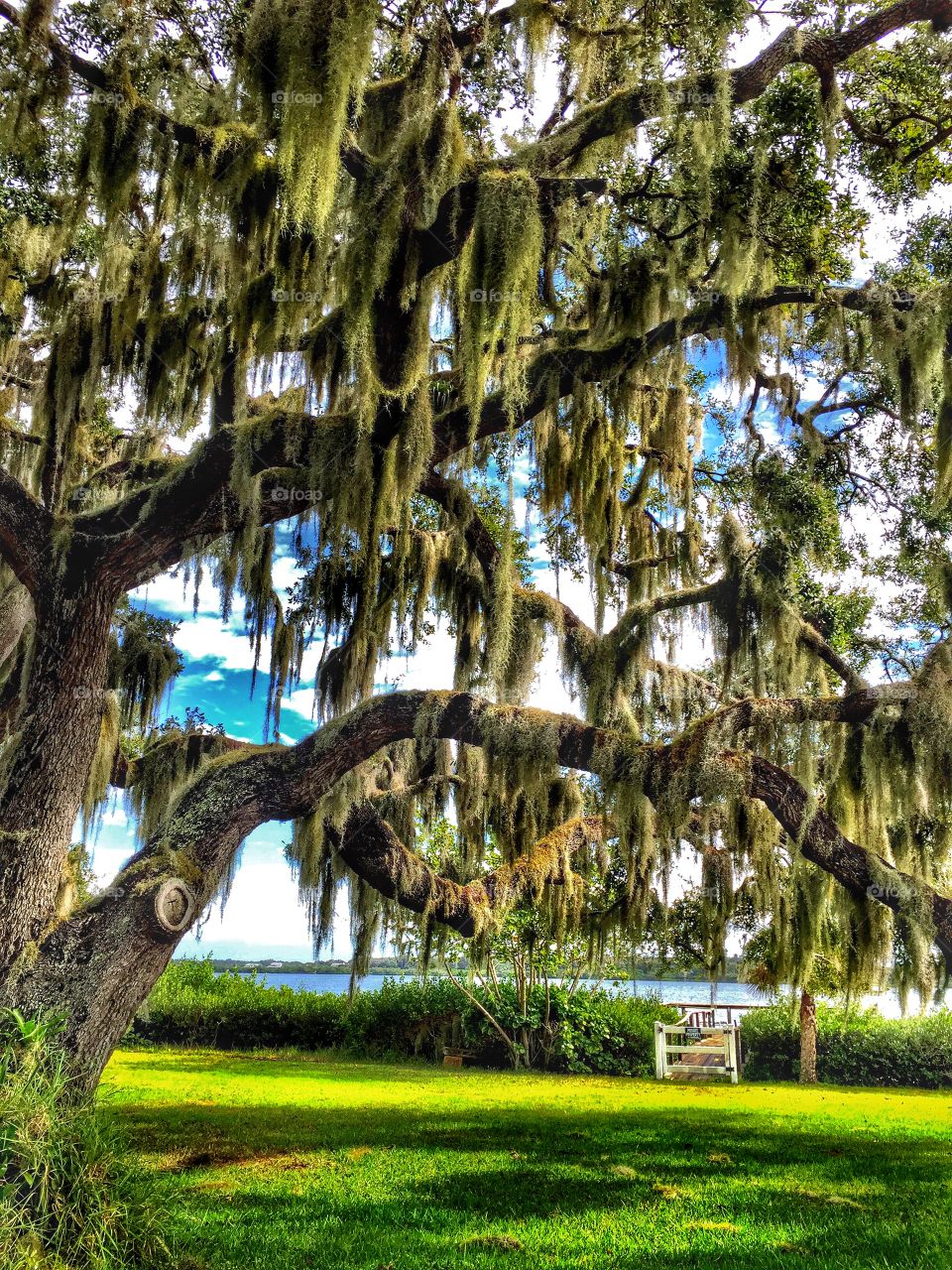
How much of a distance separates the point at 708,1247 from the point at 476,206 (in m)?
5.46

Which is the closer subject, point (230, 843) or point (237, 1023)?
point (230, 843)

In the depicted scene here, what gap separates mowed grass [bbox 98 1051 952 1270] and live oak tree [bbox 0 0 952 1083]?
4.41 feet

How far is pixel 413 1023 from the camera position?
15.2 m

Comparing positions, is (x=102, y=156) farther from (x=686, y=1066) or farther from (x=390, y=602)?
(x=686, y=1066)

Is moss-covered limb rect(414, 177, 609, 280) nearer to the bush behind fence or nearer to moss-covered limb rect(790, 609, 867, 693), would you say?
moss-covered limb rect(790, 609, 867, 693)

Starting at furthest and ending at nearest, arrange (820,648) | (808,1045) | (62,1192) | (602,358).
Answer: (808,1045), (820,648), (602,358), (62,1192)

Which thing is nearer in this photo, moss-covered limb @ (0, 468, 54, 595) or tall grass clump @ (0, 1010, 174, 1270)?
tall grass clump @ (0, 1010, 174, 1270)

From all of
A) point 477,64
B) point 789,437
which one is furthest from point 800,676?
point 477,64

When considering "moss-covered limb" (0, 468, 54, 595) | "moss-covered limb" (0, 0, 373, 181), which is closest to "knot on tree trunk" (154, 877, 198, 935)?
"moss-covered limb" (0, 468, 54, 595)

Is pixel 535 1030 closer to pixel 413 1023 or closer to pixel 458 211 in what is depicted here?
pixel 413 1023

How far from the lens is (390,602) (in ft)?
24.2

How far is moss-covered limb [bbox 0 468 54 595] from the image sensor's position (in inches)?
251

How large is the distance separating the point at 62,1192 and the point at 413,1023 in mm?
12587

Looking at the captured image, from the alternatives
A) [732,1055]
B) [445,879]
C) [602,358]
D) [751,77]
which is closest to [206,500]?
[602,358]
